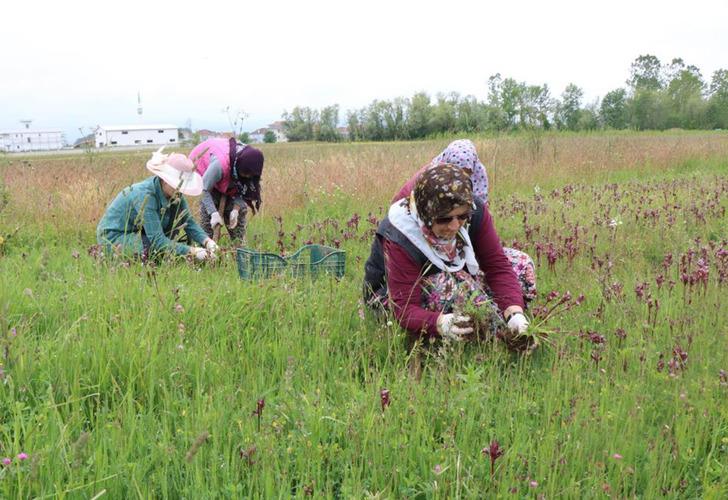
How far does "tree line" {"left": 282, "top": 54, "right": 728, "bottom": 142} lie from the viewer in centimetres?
1265

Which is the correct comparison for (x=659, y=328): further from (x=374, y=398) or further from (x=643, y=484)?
(x=374, y=398)

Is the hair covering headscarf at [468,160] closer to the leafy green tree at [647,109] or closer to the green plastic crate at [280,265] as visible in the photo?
the green plastic crate at [280,265]

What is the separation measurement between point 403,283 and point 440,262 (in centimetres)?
24

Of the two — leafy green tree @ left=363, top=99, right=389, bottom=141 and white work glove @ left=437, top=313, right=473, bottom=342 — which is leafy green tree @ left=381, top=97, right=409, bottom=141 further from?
white work glove @ left=437, top=313, right=473, bottom=342

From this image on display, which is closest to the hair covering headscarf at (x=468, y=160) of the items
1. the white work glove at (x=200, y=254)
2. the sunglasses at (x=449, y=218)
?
the sunglasses at (x=449, y=218)

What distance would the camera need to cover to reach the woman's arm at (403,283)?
9.80 feet

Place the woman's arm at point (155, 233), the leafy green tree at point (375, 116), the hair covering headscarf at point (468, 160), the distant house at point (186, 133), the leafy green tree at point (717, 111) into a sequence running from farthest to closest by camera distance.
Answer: the leafy green tree at point (717, 111), the leafy green tree at point (375, 116), the distant house at point (186, 133), the woman's arm at point (155, 233), the hair covering headscarf at point (468, 160)

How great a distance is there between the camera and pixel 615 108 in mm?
76125

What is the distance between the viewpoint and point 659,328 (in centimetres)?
309

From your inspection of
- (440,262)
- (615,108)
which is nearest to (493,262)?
(440,262)

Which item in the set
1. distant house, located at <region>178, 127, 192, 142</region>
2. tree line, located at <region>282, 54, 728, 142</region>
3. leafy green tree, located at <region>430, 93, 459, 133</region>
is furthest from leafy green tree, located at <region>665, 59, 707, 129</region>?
distant house, located at <region>178, 127, 192, 142</region>

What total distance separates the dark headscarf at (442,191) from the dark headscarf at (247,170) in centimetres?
287

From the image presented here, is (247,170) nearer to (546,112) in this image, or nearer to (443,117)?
(546,112)

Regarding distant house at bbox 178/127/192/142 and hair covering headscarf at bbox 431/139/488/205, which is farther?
distant house at bbox 178/127/192/142
